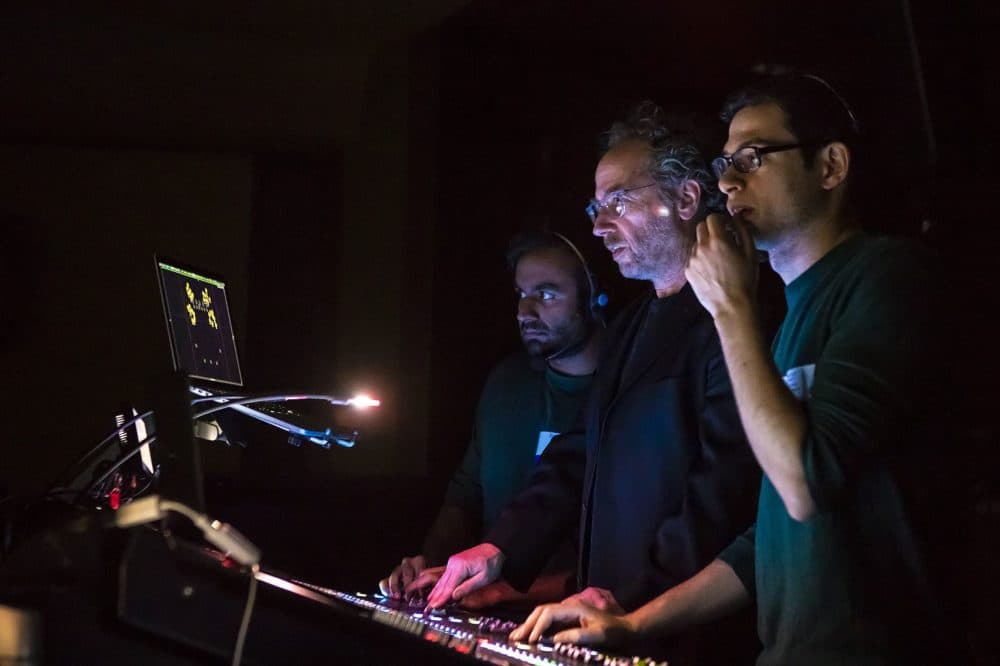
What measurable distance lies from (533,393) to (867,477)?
5.41 ft

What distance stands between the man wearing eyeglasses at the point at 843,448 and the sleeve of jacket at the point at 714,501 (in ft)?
1.12

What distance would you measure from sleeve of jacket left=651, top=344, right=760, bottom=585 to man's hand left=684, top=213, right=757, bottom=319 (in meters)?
0.49

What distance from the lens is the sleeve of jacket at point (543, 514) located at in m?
2.42

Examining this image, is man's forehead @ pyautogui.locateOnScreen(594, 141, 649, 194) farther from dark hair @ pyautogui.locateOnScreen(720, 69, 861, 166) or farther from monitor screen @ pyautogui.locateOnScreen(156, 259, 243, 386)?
monitor screen @ pyautogui.locateOnScreen(156, 259, 243, 386)

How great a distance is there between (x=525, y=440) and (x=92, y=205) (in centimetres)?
312

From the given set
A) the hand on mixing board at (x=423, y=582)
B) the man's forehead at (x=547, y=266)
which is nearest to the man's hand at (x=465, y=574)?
the hand on mixing board at (x=423, y=582)

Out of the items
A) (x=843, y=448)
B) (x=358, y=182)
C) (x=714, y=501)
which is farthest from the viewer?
(x=358, y=182)

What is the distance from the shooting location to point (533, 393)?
3008 mm

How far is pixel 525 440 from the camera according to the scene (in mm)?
2947

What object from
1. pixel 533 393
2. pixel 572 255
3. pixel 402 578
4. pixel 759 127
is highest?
pixel 759 127

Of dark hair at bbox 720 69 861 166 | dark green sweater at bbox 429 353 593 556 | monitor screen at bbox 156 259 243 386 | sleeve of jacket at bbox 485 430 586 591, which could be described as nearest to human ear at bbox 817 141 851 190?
dark hair at bbox 720 69 861 166

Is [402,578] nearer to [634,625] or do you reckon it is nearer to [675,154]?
[634,625]

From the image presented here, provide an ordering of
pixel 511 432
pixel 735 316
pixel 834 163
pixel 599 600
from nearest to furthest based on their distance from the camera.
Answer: pixel 735 316, pixel 834 163, pixel 599 600, pixel 511 432

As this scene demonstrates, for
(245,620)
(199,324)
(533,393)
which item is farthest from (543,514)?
(245,620)
